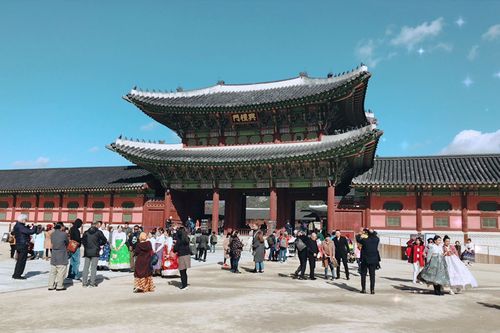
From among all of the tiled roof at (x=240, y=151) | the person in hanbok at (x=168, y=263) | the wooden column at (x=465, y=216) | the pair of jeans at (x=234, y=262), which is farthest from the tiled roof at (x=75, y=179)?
the wooden column at (x=465, y=216)

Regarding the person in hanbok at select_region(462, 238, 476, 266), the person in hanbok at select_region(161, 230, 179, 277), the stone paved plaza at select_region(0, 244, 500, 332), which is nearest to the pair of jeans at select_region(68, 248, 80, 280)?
the stone paved plaza at select_region(0, 244, 500, 332)

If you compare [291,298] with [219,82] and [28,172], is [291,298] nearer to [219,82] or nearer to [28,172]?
[219,82]

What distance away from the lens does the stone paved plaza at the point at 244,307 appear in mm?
7152

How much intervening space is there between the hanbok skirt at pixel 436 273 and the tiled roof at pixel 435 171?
14.1 m

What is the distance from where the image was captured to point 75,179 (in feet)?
113

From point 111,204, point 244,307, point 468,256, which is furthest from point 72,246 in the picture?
point 111,204

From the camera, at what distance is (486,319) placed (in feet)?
26.8

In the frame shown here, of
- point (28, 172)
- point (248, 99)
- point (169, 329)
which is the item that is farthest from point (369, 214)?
point (28, 172)

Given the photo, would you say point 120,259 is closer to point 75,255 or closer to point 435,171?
point 75,255

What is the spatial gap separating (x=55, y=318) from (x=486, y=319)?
8.46 m

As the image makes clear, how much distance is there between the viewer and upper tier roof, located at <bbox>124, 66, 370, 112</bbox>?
28719mm

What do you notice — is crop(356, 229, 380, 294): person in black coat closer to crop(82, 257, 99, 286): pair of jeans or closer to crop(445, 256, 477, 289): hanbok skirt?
crop(445, 256, 477, 289): hanbok skirt

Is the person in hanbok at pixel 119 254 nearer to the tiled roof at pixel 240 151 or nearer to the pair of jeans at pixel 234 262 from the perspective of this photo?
the pair of jeans at pixel 234 262

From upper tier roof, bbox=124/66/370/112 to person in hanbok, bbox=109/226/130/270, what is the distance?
16.1m
